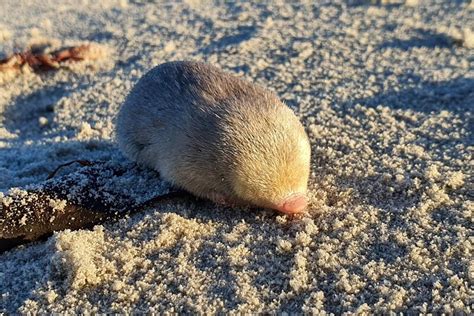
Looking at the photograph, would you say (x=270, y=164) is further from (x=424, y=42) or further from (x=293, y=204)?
(x=424, y=42)

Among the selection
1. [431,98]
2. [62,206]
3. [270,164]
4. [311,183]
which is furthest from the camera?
[431,98]

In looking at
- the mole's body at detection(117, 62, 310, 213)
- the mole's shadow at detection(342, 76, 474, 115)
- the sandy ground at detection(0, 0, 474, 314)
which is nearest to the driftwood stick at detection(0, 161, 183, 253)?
the sandy ground at detection(0, 0, 474, 314)

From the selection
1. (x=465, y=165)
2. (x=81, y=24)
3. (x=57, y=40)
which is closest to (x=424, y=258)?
(x=465, y=165)

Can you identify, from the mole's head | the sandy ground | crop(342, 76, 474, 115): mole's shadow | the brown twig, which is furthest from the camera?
the brown twig

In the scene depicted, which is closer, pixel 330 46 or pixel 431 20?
pixel 330 46

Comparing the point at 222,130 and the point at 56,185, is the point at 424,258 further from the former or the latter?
the point at 56,185

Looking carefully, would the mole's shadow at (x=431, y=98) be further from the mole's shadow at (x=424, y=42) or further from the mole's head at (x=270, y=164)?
the mole's head at (x=270, y=164)

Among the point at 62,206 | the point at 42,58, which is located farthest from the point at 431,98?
the point at 42,58

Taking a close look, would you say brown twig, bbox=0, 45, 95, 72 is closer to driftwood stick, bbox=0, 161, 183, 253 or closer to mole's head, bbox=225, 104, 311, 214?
driftwood stick, bbox=0, 161, 183, 253
